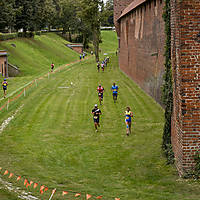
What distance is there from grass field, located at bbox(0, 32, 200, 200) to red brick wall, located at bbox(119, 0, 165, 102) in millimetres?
1826

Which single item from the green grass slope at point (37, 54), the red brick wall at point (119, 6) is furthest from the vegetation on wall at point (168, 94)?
the green grass slope at point (37, 54)

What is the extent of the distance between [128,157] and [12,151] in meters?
5.53

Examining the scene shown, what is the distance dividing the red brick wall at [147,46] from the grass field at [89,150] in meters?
1.83

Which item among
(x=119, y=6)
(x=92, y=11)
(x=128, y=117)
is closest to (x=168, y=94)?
(x=128, y=117)

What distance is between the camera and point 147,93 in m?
35.1

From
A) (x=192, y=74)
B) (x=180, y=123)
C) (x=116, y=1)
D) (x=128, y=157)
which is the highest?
(x=116, y=1)

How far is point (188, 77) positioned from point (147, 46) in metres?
21.6

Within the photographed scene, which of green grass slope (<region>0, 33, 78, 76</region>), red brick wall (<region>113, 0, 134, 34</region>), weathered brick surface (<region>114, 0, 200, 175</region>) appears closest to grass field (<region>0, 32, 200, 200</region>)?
weathered brick surface (<region>114, 0, 200, 175</region>)

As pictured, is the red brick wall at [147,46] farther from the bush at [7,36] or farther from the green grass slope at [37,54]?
the bush at [7,36]

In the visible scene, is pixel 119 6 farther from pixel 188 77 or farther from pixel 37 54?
pixel 188 77

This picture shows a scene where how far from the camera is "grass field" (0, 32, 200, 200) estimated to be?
Result: 13.2 meters

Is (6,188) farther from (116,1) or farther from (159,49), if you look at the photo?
(116,1)

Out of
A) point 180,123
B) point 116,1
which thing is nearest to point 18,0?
point 116,1

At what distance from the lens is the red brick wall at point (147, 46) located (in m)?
29.4
